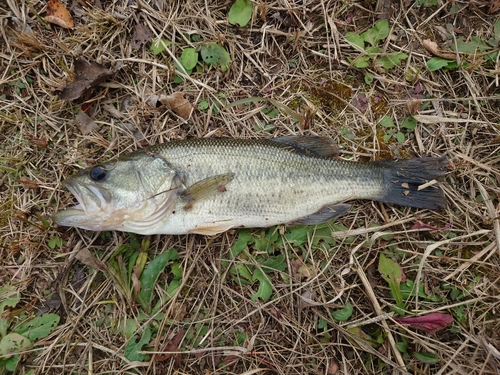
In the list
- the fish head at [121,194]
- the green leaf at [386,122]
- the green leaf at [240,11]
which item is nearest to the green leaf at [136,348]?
the fish head at [121,194]

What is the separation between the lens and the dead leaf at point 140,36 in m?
3.73

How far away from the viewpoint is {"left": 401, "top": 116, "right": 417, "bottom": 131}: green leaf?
366 centimetres

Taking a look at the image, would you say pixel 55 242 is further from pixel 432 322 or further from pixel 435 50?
pixel 435 50

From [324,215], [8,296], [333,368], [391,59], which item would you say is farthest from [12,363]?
[391,59]

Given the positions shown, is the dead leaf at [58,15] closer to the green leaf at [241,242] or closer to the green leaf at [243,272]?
the green leaf at [241,242]

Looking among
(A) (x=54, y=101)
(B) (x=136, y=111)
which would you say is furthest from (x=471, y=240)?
(A) (x=54, y=101)

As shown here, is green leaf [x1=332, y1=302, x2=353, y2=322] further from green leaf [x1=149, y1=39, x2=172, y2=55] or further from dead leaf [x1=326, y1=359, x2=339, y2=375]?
green leaf [x1=149, y1=39, x2=172, y2=55]

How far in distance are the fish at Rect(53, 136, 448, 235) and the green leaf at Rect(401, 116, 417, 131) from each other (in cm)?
44

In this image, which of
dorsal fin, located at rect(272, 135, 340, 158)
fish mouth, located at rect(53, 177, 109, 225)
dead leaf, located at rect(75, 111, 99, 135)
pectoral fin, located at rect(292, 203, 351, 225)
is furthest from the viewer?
dead leaf, located at rect(75, 111, 99, 135)

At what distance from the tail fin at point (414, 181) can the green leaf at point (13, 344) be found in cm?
386

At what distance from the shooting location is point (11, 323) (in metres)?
3.27

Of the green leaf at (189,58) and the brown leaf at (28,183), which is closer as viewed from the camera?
the brown leaf at (28,183)

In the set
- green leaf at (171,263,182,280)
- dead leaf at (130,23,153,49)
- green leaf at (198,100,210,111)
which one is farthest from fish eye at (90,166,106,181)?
dead leaf at (130,23,153,49)

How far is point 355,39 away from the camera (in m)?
3.76
